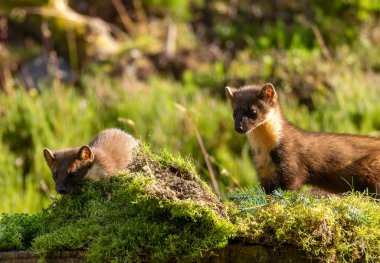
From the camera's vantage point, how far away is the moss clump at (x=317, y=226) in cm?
425

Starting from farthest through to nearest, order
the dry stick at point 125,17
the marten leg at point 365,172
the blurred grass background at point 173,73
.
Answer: the dry stick at point 125,17
the blurred grass background at point 173,73
the marten leg at point 365,172

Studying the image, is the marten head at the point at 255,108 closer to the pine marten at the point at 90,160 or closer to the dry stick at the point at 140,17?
the pine marten at the point at 90,160

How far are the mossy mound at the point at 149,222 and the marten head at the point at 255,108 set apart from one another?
5.92ft

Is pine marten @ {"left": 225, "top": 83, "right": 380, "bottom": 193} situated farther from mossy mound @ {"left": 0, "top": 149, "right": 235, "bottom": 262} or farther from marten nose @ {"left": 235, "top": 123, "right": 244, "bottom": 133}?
mossy mound @ {"left": 0, "top": 149, "right": 235, "bottom": 262}

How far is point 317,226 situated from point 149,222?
2.93 feet

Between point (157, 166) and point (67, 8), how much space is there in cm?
1057

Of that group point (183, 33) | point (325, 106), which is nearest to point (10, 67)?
point (183, 33)

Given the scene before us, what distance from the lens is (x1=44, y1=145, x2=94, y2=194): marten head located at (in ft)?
20.3

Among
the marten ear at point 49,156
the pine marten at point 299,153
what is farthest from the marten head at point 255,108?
the marten ear at point 49,156

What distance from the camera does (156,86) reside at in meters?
11.2

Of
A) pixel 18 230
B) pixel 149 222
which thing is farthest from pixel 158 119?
pixel 149 222

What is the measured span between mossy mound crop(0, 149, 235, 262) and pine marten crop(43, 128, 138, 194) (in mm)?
1306

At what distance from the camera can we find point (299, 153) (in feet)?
20.6

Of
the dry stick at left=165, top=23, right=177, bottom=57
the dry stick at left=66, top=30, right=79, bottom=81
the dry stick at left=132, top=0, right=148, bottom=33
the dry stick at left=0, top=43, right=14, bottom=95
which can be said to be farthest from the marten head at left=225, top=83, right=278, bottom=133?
the dry stick at left=132, top=0, right=148, bottom=33
